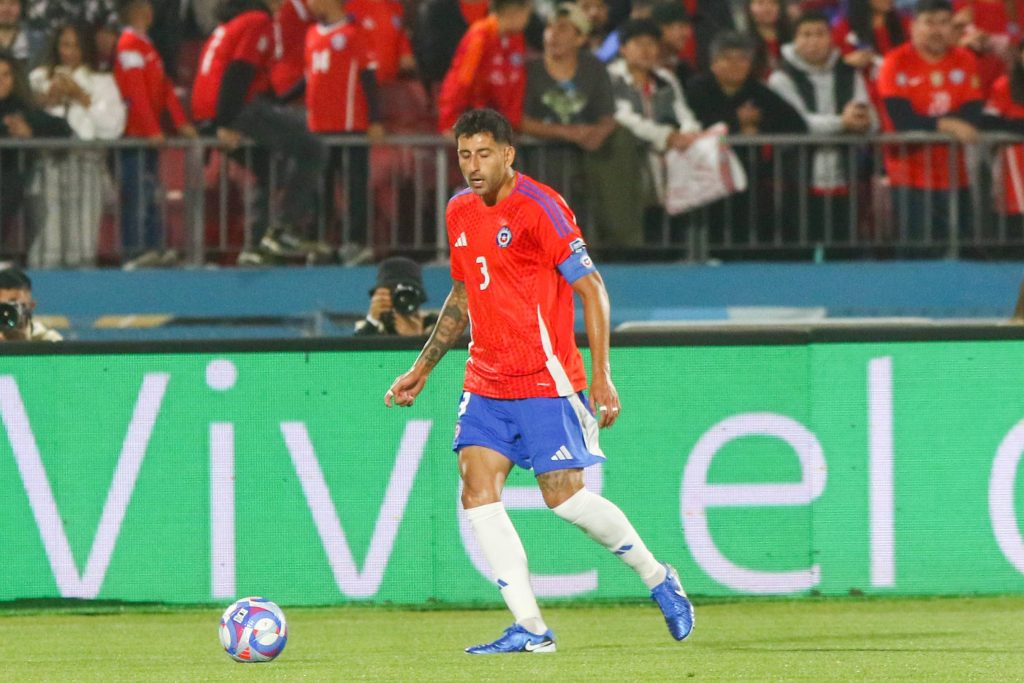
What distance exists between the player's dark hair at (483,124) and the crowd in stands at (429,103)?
6300mm

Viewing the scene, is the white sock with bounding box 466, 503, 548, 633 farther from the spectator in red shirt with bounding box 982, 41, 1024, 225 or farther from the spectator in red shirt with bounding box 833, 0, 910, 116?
the spectator in red shirt with bounding box 833, 0, 910, 116

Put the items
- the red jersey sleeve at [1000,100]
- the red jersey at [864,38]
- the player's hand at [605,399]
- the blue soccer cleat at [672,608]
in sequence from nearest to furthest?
the player's hand at [605,399], the blue soccer cleat at [672,608], the red jersey sleeve at [1000,100], the red jersey at [864,38]

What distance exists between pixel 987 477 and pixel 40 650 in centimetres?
509

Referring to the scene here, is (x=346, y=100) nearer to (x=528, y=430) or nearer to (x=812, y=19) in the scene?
(x=812, y=19)

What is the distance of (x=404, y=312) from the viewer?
11.3 m

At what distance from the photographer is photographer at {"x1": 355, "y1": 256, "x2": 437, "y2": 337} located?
11.3 meters

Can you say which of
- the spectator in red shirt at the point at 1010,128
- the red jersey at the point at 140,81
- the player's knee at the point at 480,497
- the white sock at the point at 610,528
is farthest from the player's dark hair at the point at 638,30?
the player's knee at the point at 480,497

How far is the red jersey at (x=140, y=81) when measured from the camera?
47.2ft

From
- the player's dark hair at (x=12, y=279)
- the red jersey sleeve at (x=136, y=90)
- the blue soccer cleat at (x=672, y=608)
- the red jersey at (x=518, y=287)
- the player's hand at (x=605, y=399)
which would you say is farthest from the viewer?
the red jersey sleeve at (x=136, y=90)

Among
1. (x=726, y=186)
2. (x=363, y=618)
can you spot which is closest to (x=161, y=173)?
(x=726, y=186)

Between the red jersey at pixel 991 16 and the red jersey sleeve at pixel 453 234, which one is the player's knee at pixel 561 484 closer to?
the red jersey sleeve at pixel 453 234

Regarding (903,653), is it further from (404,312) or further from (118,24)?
(118,24)

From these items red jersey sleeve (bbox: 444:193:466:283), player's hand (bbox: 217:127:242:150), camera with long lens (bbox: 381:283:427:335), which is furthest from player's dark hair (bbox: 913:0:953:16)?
→ red jersey sleeve (bbox: 444:193:466:283)

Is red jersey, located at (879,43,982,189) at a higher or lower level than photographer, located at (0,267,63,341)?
higher
